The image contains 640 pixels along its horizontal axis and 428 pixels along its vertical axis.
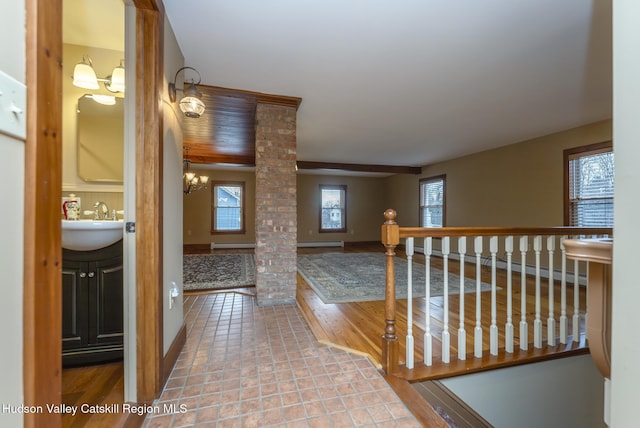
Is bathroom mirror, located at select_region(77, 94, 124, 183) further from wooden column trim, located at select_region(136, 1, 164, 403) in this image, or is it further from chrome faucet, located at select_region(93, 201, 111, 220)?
wooden column trim, located at select_region(136, 1, 164, 403)

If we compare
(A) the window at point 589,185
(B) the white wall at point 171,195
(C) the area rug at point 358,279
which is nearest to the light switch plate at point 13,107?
(B) the white wall at point 171,195

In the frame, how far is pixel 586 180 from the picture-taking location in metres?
3.59

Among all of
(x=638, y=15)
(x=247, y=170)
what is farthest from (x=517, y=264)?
(x=247, y=170)

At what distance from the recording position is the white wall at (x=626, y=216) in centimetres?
54

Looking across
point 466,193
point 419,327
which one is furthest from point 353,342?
point 466,193

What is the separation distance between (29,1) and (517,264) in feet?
18.4

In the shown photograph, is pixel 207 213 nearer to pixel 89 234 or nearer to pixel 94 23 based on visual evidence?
pixel 94 23

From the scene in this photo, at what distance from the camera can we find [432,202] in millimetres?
6508

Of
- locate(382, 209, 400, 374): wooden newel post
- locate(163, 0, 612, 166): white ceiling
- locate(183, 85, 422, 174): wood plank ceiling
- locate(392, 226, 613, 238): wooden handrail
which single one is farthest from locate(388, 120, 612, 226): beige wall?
locate(382, 209, 400, 374): wooden newel post

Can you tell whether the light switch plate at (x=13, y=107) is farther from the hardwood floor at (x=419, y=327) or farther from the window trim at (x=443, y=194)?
the window trim at (x=443, y=194)

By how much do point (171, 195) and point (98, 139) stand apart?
0.80 meters

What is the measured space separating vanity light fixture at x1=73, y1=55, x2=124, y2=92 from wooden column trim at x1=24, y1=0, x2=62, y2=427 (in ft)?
4.53

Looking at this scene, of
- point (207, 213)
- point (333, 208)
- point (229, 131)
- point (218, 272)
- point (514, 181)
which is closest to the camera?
point (229, 131)

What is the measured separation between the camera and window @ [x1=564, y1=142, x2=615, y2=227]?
335 centimetres
